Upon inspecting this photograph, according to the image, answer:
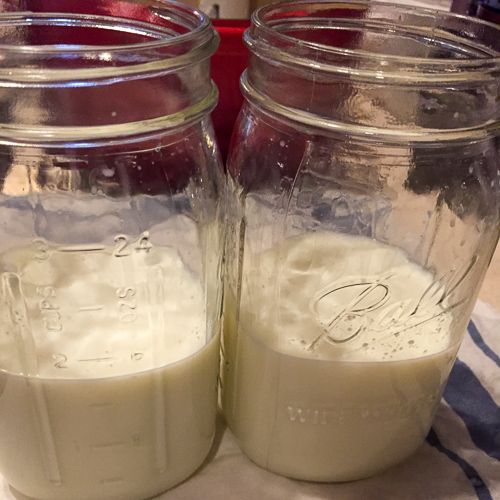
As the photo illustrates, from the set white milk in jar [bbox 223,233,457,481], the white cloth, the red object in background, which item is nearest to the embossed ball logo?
white milk in jar [bbox 223,233,457,481]

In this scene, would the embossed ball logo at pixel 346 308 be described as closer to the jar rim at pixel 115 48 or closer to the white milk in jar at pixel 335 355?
the white milk in jar at pixel 335 355

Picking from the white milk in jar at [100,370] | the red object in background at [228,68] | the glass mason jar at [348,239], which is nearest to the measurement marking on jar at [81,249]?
the white milk in jar at [100,370]

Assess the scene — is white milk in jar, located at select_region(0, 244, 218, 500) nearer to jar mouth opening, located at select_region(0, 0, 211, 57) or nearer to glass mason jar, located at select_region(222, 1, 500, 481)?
glass mason jar, located at select_region(222, 1, 500, 481)

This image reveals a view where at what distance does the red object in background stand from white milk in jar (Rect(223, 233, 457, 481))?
0.26 m

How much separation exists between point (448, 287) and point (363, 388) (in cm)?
11

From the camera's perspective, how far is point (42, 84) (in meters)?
0.36

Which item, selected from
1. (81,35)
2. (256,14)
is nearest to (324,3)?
(256,14)

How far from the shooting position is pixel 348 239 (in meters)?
0.57

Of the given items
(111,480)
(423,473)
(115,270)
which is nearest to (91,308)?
(115,270)

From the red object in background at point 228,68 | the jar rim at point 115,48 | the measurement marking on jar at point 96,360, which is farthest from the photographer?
the red object in background at point 228,68

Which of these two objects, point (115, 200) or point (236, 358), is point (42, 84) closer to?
point (115, 200)

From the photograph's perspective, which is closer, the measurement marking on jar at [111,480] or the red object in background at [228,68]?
the measurement marking on jar at [111,480]

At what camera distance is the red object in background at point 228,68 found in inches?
27.5

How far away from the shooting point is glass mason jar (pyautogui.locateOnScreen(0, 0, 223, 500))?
41 cm
